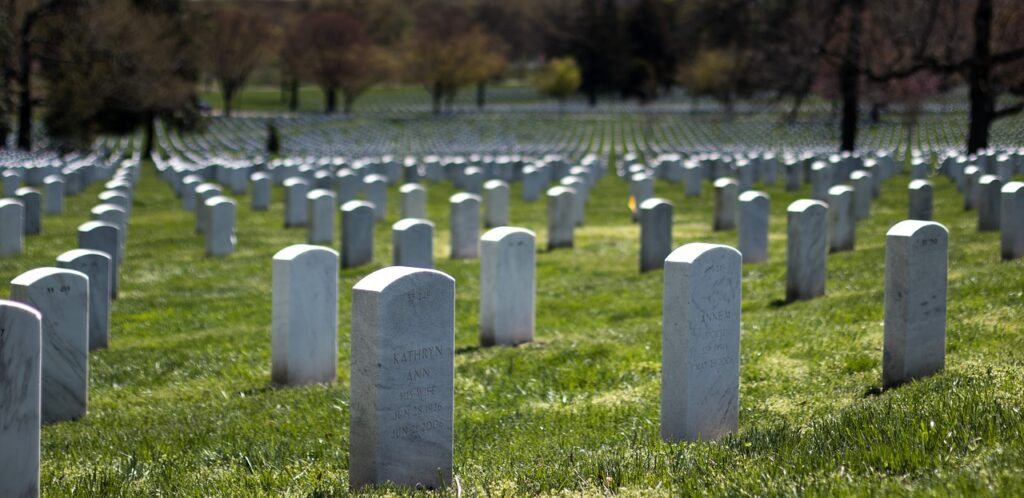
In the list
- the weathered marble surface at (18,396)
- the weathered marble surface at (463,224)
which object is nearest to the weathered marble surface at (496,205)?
the weathered marble surface at (463,224)

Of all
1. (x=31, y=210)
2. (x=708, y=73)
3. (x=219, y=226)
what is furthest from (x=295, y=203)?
(x=708, y=73)

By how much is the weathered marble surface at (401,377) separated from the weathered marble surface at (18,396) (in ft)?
5.01

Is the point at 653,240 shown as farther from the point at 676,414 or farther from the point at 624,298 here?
the point at 676,414

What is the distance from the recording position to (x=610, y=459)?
6.21 metres

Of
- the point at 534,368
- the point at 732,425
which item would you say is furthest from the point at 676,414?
the point at 534,368

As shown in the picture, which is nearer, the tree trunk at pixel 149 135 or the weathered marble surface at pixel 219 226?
the weathered marble surface at pixel 219 226

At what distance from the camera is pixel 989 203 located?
17547 mm

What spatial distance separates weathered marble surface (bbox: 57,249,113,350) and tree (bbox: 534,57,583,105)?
9099 centimetres

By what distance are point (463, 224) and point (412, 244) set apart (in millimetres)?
3887

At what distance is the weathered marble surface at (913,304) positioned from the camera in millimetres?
8141

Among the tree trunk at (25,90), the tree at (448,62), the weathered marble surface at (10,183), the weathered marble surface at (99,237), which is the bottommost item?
the weathered marble surface at (10,183)

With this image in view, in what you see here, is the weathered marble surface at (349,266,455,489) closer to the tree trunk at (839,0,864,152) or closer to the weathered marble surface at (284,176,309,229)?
the weathered marble surface at (284,176,309,229)

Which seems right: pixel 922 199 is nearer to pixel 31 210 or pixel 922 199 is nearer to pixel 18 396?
pixel 18 396

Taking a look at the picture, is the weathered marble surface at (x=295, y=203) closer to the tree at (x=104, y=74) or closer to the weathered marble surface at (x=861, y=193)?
the weathered marble surface at (x=861, y=193)
